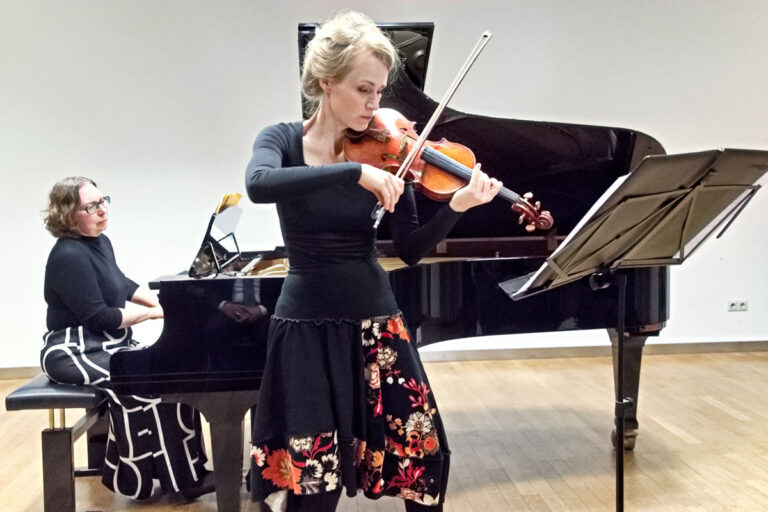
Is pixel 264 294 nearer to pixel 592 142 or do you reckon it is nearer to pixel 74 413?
pixel 592 142

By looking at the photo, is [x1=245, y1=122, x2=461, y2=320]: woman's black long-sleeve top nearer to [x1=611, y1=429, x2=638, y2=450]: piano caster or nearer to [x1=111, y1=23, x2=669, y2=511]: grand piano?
[x1=111, y1=23, x2=669, y2=511]: grand piano

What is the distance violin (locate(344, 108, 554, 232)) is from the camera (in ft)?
6.13

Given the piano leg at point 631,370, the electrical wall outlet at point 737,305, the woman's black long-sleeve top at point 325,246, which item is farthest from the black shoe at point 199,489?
the electrical wall outlet at point 737,305

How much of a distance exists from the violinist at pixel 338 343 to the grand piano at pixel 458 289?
60 centimetres

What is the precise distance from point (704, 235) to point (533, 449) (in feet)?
5.09

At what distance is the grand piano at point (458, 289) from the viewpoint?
2.13m

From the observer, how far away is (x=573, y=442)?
10.5ft

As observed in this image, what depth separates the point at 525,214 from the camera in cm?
240

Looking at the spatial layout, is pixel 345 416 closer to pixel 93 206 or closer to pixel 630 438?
pixel 93 206

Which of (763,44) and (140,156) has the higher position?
(763,44)

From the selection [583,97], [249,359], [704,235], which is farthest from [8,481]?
[583,97]

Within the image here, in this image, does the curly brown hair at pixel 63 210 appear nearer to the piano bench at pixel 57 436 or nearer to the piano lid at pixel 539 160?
the piano bench at pixel 57 436

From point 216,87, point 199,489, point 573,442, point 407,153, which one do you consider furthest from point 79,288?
point 216,87

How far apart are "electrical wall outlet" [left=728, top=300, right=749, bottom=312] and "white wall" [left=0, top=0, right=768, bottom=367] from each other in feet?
3.54
